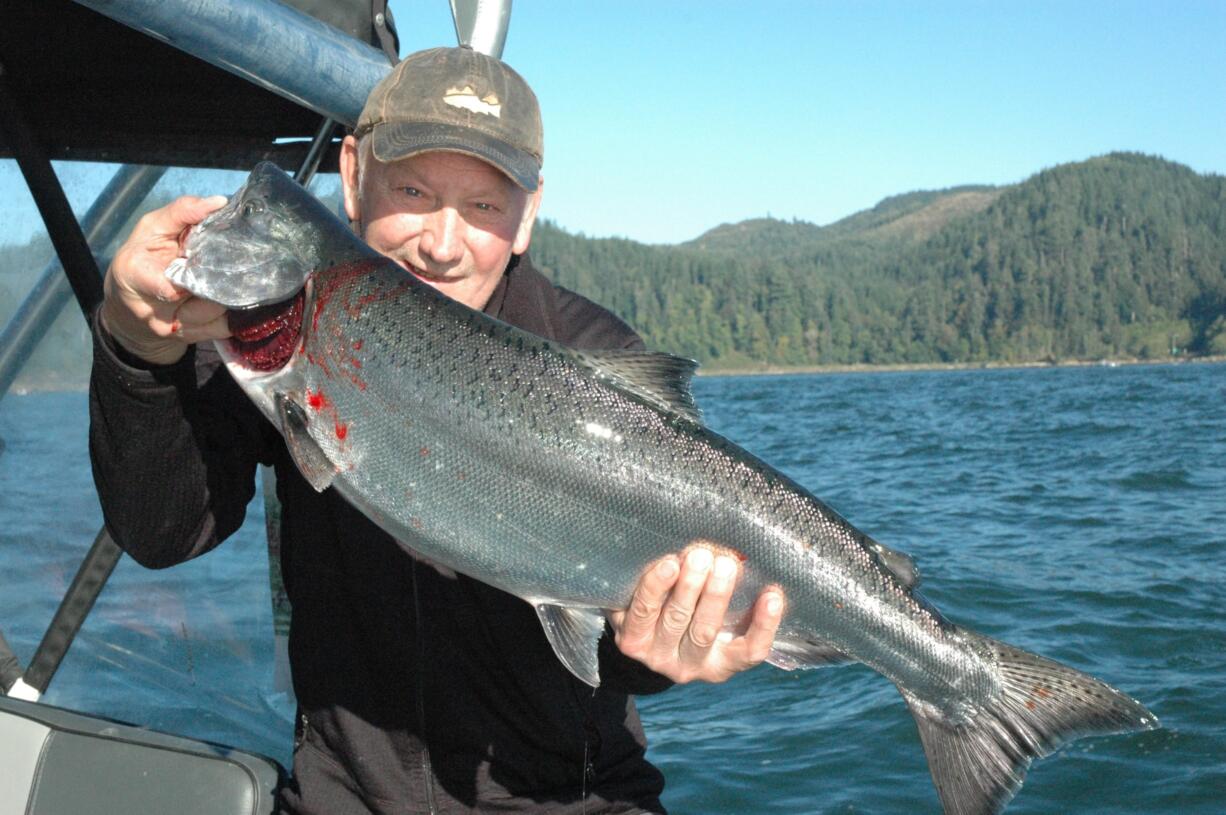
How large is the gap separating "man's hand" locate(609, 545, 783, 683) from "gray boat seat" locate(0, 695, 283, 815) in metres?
1.27

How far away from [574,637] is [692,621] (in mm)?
309

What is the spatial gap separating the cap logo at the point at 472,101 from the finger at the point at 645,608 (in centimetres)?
132

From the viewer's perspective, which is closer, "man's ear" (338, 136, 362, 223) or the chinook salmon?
the chinook salmon

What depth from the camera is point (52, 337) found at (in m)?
4.90

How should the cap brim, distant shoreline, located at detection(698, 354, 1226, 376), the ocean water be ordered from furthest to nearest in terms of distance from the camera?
1. distant shoreline, located at detection(698, 354, 1226, 376)
2. the ocean water
3. the cap brim

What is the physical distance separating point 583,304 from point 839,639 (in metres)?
1.24

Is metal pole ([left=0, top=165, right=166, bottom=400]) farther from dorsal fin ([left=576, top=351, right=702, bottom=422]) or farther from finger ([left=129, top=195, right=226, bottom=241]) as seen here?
dorsal fin ([left=576, top=351, right=702, bottom=422])

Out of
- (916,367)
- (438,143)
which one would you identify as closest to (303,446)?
(438,143)

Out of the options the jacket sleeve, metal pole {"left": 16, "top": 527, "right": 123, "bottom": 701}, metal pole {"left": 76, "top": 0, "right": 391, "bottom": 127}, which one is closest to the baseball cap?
metal pole {"left": 76, "top": 0, "right": 391, "bottom": 127}

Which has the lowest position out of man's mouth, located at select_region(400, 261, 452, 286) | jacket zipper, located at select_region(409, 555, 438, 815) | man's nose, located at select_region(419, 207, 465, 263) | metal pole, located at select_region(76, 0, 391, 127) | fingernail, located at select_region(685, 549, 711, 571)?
jacket zipper, located at select_region(409, 555, 438, 815)

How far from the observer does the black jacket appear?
3082 millimetres

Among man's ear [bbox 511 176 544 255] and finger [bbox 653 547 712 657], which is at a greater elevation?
man's ear [bbox 511 176 544 255]

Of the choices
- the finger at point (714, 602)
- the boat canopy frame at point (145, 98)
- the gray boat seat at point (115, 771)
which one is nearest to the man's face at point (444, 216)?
the boat canopy frame at point (145, 98)

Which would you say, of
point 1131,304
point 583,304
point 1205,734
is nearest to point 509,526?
point 583,304
